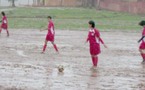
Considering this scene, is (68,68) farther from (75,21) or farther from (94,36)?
(75,21)

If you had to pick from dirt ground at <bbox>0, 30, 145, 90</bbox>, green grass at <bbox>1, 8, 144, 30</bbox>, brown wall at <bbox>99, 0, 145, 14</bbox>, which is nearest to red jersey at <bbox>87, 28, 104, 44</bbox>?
dirt ground at <bbox>0, 30, 145, 90</bbox>

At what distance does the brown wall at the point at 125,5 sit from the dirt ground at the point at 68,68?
36635 mm

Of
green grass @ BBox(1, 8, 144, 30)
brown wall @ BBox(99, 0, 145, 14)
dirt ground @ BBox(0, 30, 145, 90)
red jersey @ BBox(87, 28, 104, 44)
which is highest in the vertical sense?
red jersey @ BBox(87, 28, 104, 44)

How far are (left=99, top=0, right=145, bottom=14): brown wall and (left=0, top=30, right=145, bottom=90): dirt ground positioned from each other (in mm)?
36635

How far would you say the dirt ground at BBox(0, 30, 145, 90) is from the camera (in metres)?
14.0

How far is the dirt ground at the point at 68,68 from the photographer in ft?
46.0

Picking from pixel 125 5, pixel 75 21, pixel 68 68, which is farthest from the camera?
pixel 125 5

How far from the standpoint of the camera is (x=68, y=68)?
1756 centimetres

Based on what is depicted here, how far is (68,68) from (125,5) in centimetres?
5306

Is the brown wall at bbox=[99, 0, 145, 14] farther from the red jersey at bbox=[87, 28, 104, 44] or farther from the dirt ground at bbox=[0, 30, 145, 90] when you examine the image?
the red jersey at bbox=[87, 28, 104, 44]

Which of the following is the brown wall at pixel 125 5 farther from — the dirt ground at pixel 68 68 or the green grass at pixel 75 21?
the dirt ground at pixel 68 68

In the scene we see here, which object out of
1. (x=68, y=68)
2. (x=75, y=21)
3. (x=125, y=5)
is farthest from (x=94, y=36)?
(x=125, y=5)

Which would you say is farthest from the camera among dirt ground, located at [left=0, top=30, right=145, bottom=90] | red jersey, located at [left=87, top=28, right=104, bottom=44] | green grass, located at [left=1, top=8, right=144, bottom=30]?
green grass, located at [left=1, top=8, right=144, bottom=30]

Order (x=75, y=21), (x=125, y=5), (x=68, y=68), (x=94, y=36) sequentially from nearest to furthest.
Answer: (x=68, y=68) < (x=94, y=36) < (x=75, y=21) < (x=125, y=5)
